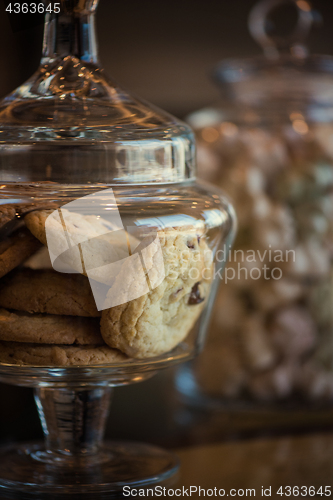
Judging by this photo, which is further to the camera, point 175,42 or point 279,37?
point 175,42

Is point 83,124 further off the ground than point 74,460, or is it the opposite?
point 83,124

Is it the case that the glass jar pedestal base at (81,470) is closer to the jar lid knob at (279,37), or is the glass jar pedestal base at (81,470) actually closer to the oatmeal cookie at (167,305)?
the oatmeal cookie at (167,305)

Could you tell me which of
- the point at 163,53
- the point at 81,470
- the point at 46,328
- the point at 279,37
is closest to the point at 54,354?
the point at 46,328

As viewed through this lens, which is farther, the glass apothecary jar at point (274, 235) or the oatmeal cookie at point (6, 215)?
the glass apothecary jar at point (274, 235)

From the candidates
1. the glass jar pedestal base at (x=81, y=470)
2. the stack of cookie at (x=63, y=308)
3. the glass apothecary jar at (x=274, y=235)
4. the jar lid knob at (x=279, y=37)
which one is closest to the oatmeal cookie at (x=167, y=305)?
the stack of cookie at (x=63, y=308)

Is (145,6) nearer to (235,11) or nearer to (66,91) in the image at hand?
(235,11)

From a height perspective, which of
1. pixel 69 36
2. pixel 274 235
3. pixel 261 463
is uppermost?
pixel 69 36

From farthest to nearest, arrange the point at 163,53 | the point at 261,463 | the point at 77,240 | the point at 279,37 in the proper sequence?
the point at 163,53
the point at 279,37
the point at 261,463
the point at 77,240

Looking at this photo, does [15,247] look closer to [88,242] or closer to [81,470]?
[88,242]

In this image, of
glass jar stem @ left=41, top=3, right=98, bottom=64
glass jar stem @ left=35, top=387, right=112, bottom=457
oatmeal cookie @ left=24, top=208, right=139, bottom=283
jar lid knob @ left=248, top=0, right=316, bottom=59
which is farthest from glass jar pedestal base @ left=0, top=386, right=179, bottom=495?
jar lid knob @ left=248, top=0, right=316, bottom=59
